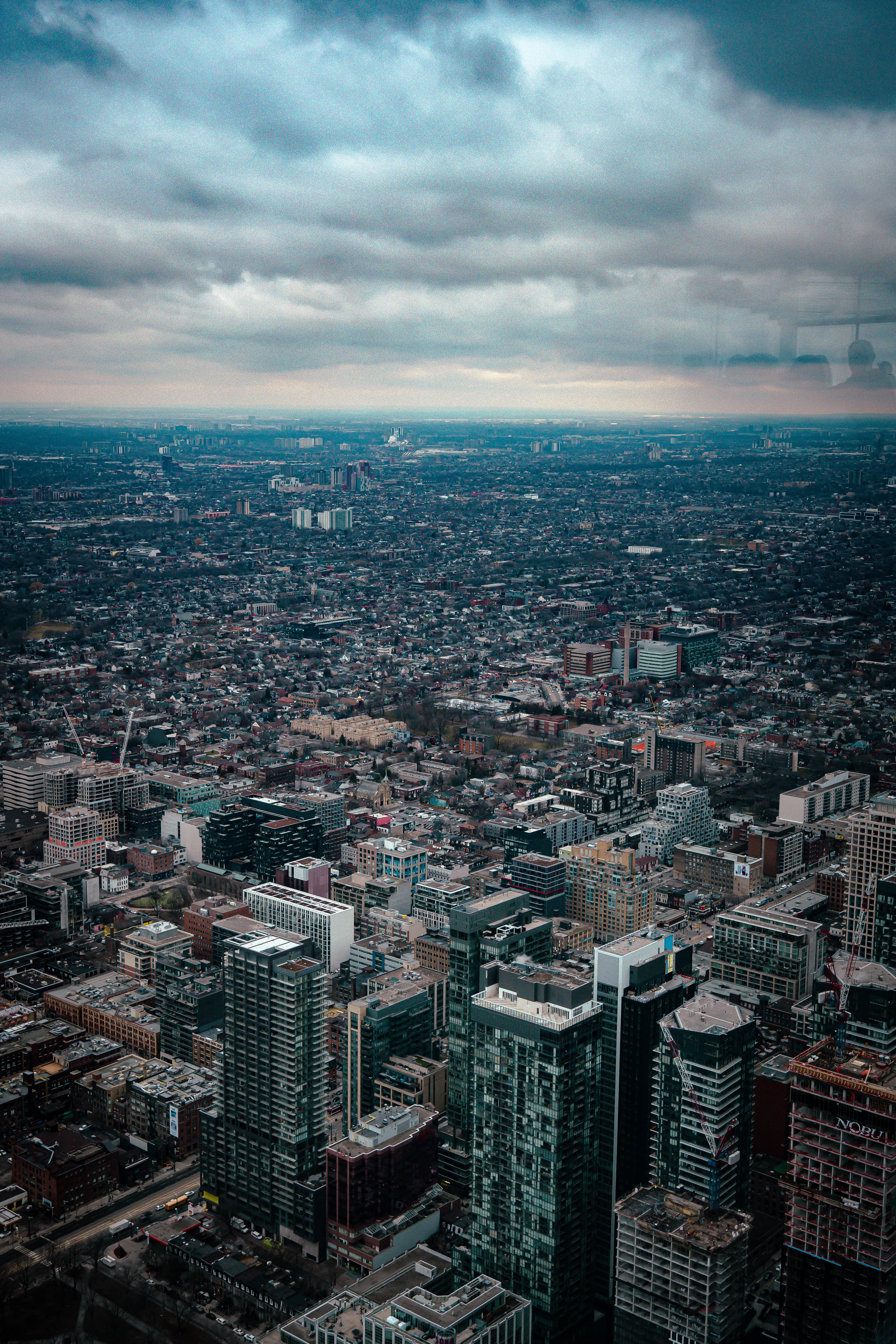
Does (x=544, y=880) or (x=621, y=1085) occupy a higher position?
(x=621, y=1085)

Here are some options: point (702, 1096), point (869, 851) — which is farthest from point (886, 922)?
point (702, 1096)

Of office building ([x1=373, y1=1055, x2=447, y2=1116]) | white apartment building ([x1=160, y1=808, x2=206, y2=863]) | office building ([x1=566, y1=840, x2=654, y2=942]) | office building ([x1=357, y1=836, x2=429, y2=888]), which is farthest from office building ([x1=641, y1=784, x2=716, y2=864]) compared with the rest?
office building ([x1=373, y1=1055, x2=447, y2=1116])

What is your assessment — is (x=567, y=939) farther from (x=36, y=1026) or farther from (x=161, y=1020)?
(x=36, y=1026)

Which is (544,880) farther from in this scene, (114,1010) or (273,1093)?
(273,1093)

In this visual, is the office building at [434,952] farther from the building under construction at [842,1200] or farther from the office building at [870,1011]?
the building under construction at [842,1200]

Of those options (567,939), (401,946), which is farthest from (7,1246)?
(567,939)

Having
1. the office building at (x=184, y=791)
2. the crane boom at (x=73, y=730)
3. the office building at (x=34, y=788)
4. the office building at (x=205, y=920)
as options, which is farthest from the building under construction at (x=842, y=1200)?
the crane boom at (x=73, y=730)
